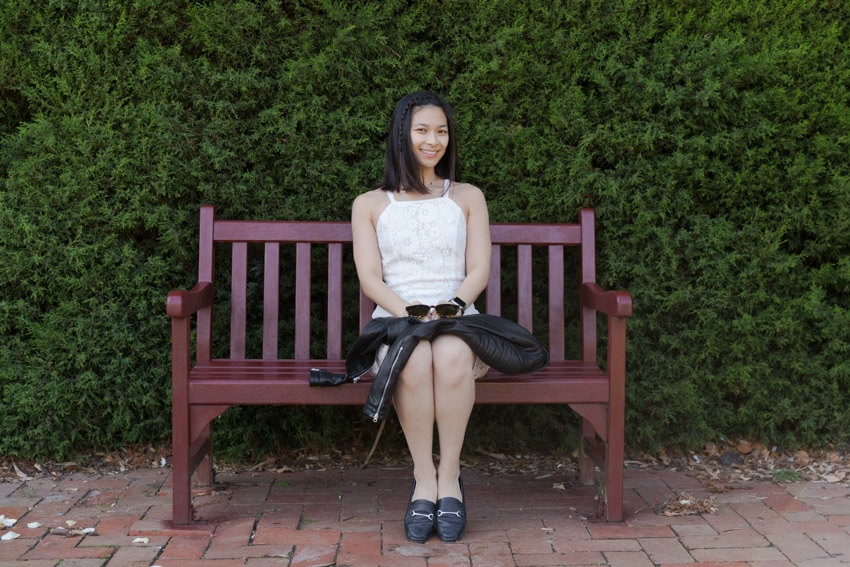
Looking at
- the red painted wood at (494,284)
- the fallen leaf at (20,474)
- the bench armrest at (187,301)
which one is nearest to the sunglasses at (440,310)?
the red painted wood at (494,284)

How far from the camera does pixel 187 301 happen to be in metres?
3.09

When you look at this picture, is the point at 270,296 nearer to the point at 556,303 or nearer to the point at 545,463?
the point at 556,303

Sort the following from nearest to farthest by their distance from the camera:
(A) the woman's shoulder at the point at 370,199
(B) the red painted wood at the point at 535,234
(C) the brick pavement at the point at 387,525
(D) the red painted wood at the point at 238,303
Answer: (C) the brick pavement at the point at 387,525
(A) the woman's shoulder at the point at 370,199
(D) the red painted wood at the point at 238,303
(B) the red painted wood at the point at 535,234

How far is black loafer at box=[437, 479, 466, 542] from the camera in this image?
2990 mm

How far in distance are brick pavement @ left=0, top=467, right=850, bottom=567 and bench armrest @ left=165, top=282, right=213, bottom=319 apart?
84cm

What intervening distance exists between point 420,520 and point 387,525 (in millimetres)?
251

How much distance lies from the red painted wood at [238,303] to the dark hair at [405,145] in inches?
28.2

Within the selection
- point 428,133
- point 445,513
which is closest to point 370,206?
point 428,133

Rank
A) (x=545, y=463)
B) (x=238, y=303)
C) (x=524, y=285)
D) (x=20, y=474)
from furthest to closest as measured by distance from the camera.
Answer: (x=545, y=463) < (x=20, y=474) < (x=524, y=285) < (x=238, y=303)

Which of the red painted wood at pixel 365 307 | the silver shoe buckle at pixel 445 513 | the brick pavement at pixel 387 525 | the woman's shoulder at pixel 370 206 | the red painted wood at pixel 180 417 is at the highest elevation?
the woman's shoulder at pixel 370 206

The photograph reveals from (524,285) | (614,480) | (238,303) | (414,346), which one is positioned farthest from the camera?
(524,285)

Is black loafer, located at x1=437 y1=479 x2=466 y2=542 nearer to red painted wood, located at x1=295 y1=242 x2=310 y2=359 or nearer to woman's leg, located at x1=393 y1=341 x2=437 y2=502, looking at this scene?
woman's leg, located at x1=393 y1=341 x2=437 y2=502

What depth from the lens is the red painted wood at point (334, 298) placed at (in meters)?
3.65

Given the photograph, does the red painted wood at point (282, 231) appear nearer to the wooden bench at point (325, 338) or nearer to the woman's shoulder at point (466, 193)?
the wooden bench at point (325, 338)
